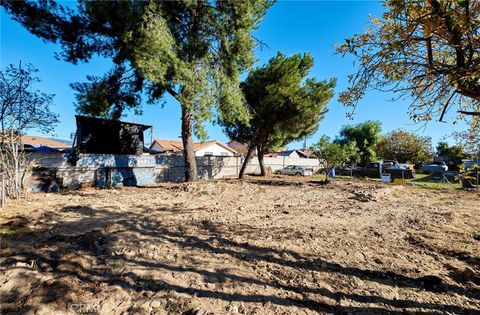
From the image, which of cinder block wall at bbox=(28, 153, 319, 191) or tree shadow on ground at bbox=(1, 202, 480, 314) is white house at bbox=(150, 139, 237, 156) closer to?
cinder block wall at bbox=(28, 153, 319, 191)

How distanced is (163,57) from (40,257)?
6.72 meters

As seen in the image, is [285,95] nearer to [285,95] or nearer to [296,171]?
[285,95]

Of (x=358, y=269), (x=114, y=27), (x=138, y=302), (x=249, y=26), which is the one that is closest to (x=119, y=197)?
(x=114, y=27)

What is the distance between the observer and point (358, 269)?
3.09 metres

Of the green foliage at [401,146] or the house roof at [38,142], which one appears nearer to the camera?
the house roof at [38,142]

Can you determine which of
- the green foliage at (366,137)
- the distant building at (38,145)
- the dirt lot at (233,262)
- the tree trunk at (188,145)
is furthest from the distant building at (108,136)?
the green foliage at (366,137)

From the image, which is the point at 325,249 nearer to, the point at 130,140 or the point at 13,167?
the point at 13,167

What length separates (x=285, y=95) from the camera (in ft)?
45.2

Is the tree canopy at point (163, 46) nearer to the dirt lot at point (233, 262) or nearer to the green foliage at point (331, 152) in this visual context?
the dirt lot at point (233, 262)

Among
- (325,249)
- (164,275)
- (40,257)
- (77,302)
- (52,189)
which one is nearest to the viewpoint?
(77,302)

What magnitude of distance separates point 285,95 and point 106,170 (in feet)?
33.8

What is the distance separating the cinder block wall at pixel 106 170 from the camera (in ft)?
29.7

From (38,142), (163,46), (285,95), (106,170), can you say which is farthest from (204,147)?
(163,46)

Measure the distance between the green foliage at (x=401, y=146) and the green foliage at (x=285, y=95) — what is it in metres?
22.4
